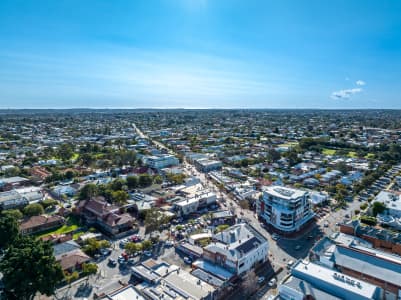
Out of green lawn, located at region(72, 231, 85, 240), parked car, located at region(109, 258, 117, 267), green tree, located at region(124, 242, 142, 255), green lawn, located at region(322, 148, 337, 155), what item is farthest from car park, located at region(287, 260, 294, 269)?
green lawn, located at region(322, 148, 337, 155)

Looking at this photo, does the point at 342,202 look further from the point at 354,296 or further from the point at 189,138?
the point at 189,138

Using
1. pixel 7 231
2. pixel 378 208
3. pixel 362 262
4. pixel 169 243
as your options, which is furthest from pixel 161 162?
pixel 362 262

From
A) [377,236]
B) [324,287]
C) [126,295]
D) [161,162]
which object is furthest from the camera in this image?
[161,162]

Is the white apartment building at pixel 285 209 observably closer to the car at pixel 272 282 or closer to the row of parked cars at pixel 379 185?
the car at pixel 272 282

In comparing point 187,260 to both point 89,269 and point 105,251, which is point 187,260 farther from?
point 89,269

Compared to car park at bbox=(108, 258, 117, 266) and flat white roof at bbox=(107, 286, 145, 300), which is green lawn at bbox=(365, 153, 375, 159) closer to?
car park at bbox=(108, 258, 117, 266)
